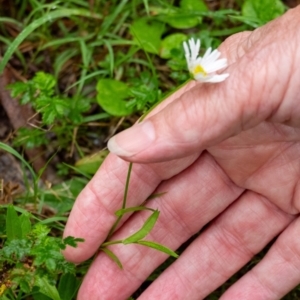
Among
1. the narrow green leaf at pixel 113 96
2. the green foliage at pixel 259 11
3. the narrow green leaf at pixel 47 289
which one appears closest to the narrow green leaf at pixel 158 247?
the narrow green leaf at pixel 47 289

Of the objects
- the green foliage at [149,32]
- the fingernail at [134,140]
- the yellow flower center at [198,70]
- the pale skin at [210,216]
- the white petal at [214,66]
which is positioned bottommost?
the pale skin at [210,216]

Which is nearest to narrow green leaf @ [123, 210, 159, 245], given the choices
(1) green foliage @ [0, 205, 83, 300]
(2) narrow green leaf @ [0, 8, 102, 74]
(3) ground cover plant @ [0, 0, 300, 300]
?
(1) green foliage @ [0, 205, 83, 300]

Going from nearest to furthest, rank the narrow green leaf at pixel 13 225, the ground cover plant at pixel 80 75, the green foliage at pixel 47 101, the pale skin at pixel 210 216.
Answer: the narrow green leaf at pixel 13 225 → the pale skin at pixel 210 216 → the green foliage at pixel 47 101 → the ground cover plant at pixel 80 75

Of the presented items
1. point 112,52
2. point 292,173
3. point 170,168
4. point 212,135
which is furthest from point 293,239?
point 112,52

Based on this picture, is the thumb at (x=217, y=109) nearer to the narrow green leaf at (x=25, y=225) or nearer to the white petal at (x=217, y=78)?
the white petal at (x=217, y=78)

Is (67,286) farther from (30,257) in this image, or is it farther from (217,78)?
(217,78)

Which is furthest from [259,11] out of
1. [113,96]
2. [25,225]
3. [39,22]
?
[25,225]
